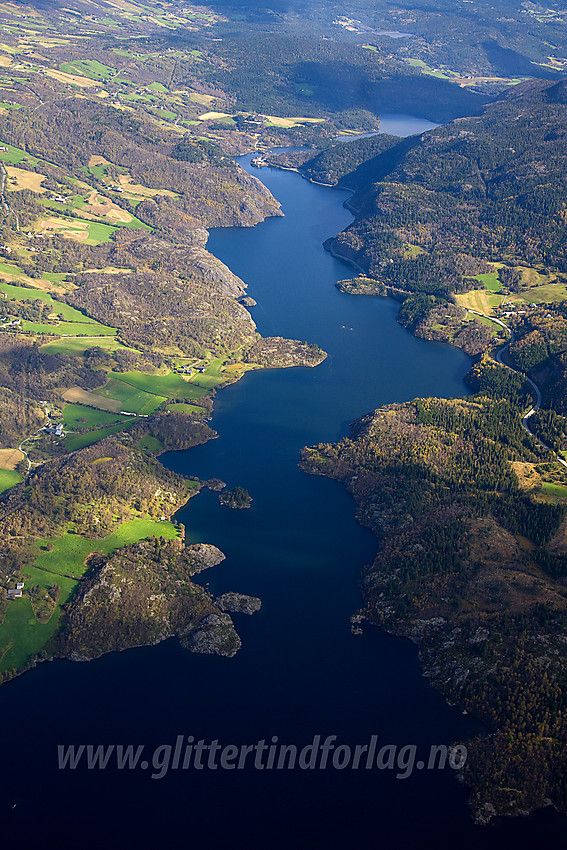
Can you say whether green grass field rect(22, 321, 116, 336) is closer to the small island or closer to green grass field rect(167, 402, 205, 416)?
green grass field rect(167, 402, 205, 416)

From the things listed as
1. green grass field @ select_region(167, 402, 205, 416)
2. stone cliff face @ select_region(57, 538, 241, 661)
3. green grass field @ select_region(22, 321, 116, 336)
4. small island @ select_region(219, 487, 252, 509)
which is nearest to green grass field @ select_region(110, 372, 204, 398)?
green grass field @ select_region(167, 402, 205, 416)

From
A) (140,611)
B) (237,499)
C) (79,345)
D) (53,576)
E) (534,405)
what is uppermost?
(534,405)

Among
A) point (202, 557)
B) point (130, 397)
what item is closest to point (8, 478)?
point (130, 397)

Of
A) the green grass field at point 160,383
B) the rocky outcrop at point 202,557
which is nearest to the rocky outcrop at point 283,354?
the green grass field at point 160,383

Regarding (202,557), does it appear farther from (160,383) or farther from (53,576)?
(160,383)

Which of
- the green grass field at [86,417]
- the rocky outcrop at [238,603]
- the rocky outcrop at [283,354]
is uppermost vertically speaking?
the rocky outcrop at [283,354]

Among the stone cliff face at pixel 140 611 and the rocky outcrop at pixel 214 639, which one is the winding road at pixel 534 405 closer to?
the stone cliff face at pixel 140 611
